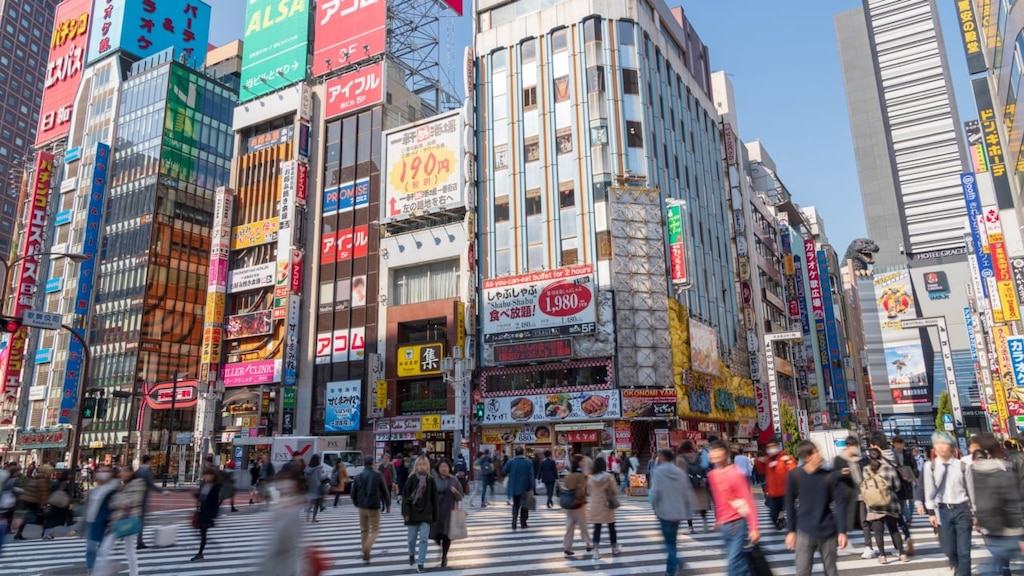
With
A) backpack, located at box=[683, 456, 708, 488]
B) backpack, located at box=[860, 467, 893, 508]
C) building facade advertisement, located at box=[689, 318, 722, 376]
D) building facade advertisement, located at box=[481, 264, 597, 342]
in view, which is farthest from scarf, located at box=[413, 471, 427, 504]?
building facade advertisement, located at box=[689, 318, 722, 376]

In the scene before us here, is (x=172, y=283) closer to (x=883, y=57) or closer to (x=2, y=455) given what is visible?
(x=2, y=455)

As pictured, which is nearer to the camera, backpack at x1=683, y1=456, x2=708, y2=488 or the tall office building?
backpack at x1=683, y1=456, x2=708, y2=488

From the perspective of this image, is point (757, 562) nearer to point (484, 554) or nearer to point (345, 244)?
point (484, 554)

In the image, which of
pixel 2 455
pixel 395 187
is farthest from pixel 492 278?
pixel 2 455

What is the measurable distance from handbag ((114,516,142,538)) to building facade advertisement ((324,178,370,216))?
38239 mm

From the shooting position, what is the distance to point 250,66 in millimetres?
55062

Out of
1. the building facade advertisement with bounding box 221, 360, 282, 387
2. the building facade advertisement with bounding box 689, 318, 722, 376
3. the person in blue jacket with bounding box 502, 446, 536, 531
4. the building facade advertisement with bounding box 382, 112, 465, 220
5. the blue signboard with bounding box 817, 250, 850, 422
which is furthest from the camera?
the blue signboard with bounding box 817, 250, 850, 422

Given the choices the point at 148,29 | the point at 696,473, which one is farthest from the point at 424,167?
the point at 148,29

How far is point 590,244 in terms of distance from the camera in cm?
3731

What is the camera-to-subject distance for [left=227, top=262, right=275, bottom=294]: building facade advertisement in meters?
48.2

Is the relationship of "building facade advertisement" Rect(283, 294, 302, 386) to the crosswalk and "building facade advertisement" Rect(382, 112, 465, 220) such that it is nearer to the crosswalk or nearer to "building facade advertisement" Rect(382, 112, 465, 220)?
"building facade advertisement" Rect(382, 112, 465, 220)

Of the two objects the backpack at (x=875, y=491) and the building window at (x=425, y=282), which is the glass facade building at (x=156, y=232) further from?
the backpack at (x=875, y=491)

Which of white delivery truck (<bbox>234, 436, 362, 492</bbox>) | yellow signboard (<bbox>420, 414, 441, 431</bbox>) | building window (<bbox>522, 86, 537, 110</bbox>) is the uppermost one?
building window (<bbox>522, 86, 537, 110</bbox>)

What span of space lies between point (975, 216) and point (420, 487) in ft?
116
